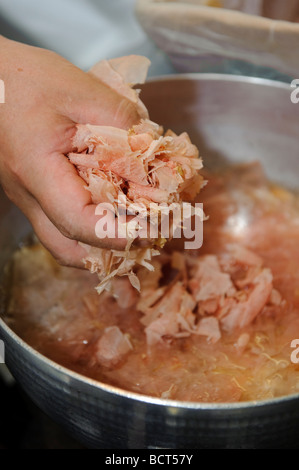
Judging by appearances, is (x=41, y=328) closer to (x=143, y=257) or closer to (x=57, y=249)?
(x=57, y=249)

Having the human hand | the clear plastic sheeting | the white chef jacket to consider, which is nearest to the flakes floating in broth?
the human hand

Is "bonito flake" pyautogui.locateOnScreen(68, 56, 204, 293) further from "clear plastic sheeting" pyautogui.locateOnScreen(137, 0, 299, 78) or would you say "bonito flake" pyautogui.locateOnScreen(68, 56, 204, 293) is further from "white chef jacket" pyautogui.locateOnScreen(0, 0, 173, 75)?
"white chef jacket" pyautogui.locateOnScreen(0, 0, 173, 75)

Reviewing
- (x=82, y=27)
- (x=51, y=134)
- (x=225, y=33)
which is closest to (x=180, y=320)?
(x=51, y=134)

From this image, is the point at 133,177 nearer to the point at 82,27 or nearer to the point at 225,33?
the point at 225,33

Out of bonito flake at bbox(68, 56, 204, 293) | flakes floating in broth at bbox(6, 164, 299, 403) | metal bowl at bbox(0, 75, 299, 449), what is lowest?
flakes floating in broth at bbox(6, 164, 299, 403)

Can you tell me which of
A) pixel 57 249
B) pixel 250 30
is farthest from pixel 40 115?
pixel 250 30

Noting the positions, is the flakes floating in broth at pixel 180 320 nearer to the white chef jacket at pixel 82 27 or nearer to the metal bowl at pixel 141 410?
the metal bowl at pixel 141 410
